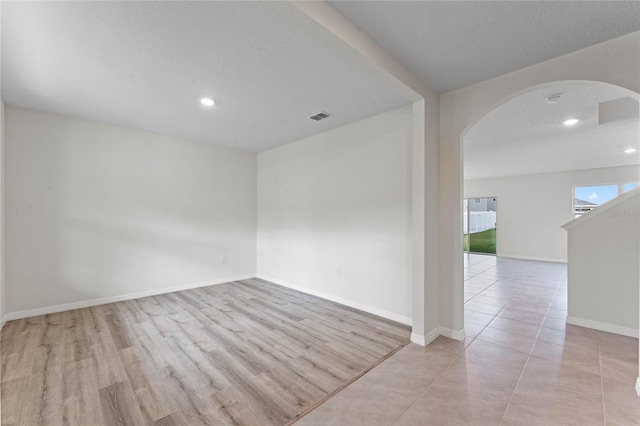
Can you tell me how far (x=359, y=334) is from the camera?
285 centimetres

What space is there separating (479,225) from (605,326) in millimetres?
7500

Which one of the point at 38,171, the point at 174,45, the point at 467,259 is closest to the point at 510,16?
the point at 174,45

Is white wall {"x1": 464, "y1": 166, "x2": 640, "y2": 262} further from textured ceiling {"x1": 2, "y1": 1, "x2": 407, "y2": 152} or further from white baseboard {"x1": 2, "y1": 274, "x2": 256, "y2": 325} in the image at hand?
white baseboard {"x1": 2, "y1": 274, "x2": 256, "y2": 325}

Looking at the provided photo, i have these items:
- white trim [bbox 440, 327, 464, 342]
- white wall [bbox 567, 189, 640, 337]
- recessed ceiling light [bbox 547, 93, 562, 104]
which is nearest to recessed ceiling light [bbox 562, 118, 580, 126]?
recessed ceiling light [bbox 547, 93, 562, 104]

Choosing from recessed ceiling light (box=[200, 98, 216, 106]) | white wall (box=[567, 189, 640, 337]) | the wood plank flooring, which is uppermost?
recessed ceiling light (box=[200, 98, 216, 106])

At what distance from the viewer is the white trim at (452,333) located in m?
2.70

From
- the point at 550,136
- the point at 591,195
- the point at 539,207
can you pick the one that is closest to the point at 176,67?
the point at 550,136

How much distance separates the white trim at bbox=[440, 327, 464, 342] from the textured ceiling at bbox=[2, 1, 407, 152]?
2.60 metres

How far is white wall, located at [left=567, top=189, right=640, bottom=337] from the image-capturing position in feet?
9.29

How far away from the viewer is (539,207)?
7633mm

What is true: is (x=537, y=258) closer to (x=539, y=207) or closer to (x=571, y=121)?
(x=539, y=207)

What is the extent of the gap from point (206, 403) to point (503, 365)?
241 cm

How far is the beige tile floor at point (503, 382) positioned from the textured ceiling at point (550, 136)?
2237mm

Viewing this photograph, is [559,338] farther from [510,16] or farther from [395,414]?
[510,16]
